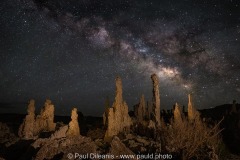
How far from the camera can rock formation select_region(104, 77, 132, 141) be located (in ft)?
104

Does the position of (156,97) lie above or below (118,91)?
below

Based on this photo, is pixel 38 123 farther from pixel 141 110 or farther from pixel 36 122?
pixel 141 110

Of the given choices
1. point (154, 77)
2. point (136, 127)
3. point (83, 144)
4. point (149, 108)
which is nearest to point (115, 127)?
point (136, 127)

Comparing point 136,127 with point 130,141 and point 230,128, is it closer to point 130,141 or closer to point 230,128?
point 130,141

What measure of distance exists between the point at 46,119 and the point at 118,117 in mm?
10508

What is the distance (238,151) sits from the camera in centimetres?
3316

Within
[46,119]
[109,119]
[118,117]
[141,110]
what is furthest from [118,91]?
[141,110]

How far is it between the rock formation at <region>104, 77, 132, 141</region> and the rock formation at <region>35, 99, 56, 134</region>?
26.9 feet

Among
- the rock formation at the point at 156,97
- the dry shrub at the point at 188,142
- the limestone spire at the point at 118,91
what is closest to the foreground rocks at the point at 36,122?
the limestone spire at the point at 118,91

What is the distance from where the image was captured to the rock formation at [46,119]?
35.0 meters

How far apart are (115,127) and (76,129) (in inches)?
218

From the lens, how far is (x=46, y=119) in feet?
119

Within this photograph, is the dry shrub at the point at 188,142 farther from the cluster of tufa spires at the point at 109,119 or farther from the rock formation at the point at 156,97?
the rock formation at the point at 156,97

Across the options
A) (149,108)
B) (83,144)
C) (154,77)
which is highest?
(154,77)
